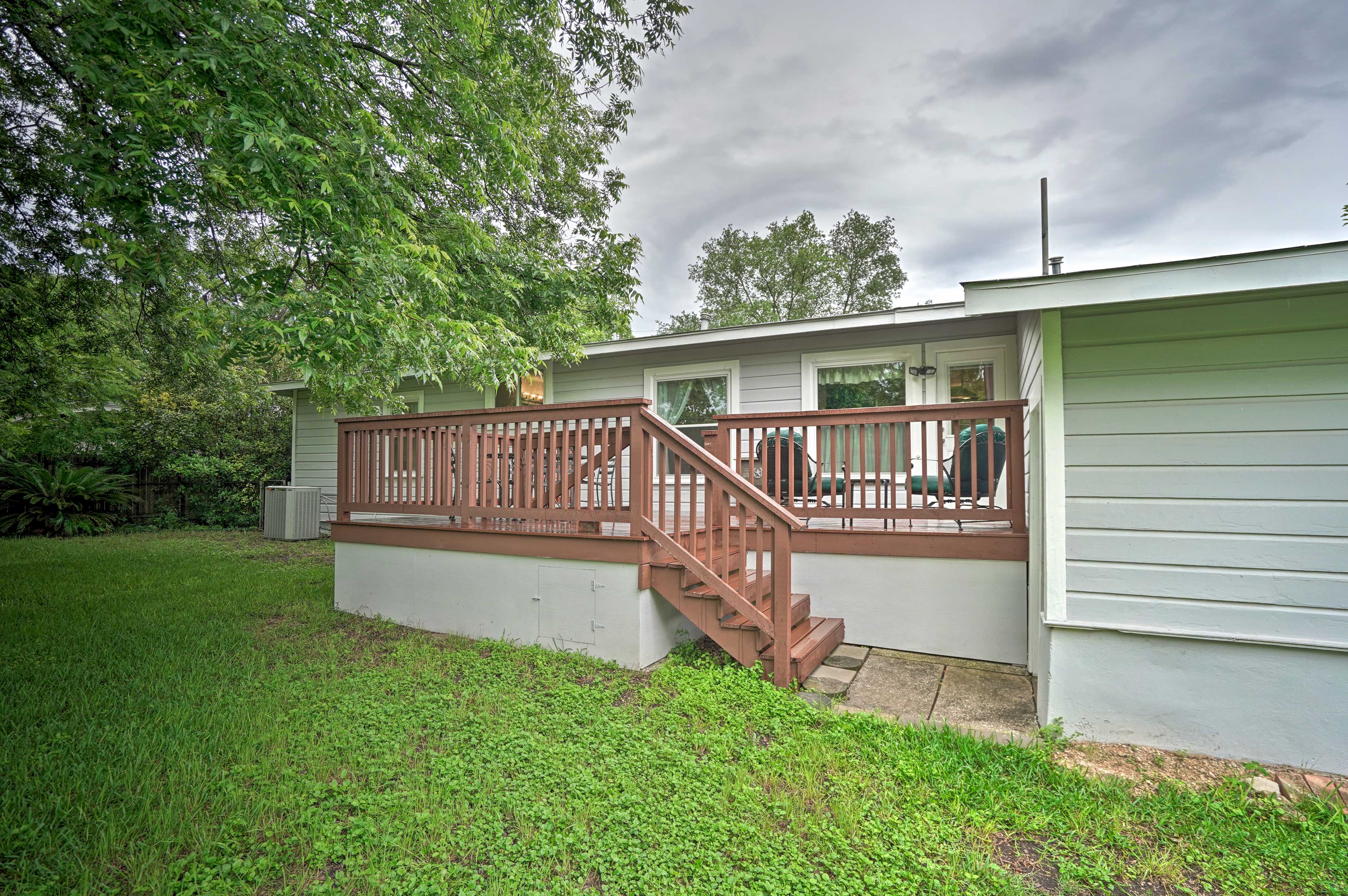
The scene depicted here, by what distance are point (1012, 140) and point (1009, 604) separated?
950 cm

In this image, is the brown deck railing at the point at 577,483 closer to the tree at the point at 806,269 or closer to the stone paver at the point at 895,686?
the stone paver at the point at 895,686

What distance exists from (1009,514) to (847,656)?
56.1 inches

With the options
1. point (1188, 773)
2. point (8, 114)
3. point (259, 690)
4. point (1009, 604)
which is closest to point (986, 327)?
point (1009, 604)

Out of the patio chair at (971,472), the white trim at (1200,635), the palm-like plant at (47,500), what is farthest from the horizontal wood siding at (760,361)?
the palm-like plant at (47,500)

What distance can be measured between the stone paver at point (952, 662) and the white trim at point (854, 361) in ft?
8.47

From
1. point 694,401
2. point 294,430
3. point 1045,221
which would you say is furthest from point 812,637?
point 294,430

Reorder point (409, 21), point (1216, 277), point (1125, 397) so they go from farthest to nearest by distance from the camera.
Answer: point (409, 21)
point (1125, 397)
point (1216, 277)

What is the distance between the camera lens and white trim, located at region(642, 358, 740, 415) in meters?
7.07

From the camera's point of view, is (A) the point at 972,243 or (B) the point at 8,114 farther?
(A) the point at 972,243

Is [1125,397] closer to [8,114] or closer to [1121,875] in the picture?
[1121,875]

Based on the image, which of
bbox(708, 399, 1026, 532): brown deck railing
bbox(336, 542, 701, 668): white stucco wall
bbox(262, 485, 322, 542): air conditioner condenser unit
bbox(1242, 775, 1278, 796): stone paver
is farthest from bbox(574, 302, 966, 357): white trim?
bbox(262, 485, 322, 542): air conditioner condenser unit

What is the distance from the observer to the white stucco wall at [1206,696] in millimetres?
2404

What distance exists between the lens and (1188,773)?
7.92 feet

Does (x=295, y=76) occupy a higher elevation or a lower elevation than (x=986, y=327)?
higher
